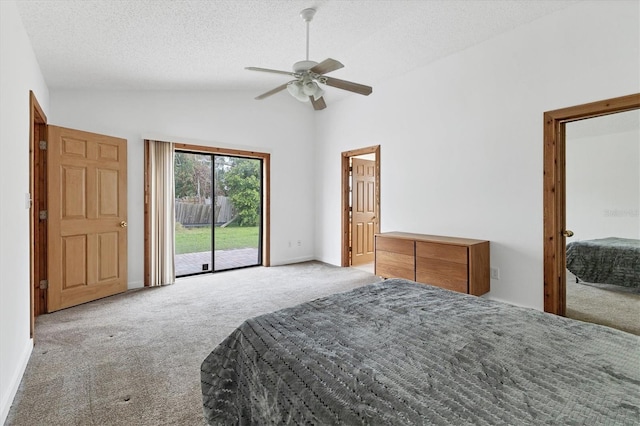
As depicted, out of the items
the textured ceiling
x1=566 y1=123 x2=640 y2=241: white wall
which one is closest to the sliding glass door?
the textured ceiling

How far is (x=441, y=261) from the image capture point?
146 inches

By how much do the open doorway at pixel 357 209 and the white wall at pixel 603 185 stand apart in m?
2.97

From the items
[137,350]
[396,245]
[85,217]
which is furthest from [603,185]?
[85,217]

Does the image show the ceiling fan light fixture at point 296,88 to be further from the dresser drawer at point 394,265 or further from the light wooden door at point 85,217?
the light wooden door at point 85,217

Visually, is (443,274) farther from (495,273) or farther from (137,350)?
(137,350)

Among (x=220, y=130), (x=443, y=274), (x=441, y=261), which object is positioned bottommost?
(x=443, y=274)

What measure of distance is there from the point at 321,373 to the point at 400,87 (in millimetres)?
4590

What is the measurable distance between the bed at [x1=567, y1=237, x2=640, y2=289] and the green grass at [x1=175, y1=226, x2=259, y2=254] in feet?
15.3

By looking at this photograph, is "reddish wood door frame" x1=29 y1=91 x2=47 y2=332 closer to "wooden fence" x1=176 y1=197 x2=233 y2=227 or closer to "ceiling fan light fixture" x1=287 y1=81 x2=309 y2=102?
"wooden fence" x1=176 y1=197 x2=233 y2=227

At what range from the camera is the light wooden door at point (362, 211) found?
5.89m

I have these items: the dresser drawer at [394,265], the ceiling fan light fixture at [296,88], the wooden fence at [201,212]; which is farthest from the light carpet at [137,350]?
the ceiling fan light fixture at [296,88]

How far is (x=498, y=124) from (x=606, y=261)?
1.79 metres

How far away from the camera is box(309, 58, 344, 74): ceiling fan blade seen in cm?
248

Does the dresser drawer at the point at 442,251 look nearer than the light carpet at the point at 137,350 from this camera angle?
No
